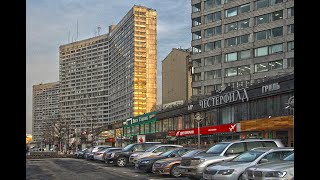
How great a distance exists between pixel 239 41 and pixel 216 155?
56.8m

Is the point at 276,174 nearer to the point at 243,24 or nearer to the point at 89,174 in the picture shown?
the point at 89,174

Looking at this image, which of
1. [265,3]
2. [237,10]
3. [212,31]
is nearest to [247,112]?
[265,3]

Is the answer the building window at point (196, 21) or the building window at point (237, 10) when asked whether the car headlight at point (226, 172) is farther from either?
the building window at point (196, 21)

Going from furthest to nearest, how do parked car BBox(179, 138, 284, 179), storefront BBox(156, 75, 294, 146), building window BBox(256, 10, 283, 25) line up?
building window BBox(256, 10, 283, 25)
storefront BBox(156, 75, 294, 146)
parked car BBox(179, 138, 284, 179)

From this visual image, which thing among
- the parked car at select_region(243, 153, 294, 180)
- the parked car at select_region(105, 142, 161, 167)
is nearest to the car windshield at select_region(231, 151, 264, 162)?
the parked car at select_region(243, 153, 294, 180)

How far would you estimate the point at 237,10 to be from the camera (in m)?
71.9

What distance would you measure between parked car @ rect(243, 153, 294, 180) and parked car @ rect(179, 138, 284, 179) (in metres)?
3.85

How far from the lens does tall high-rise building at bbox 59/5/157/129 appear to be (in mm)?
118750

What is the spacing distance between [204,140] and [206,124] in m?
2.20

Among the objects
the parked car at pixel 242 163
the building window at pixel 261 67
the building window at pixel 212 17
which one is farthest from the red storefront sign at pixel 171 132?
the parked car at pixel 242 163

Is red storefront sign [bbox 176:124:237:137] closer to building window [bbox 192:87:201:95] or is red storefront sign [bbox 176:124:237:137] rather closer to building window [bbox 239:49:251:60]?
building window [bbox 192:87:201:95]

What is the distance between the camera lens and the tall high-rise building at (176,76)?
96.4 meters
